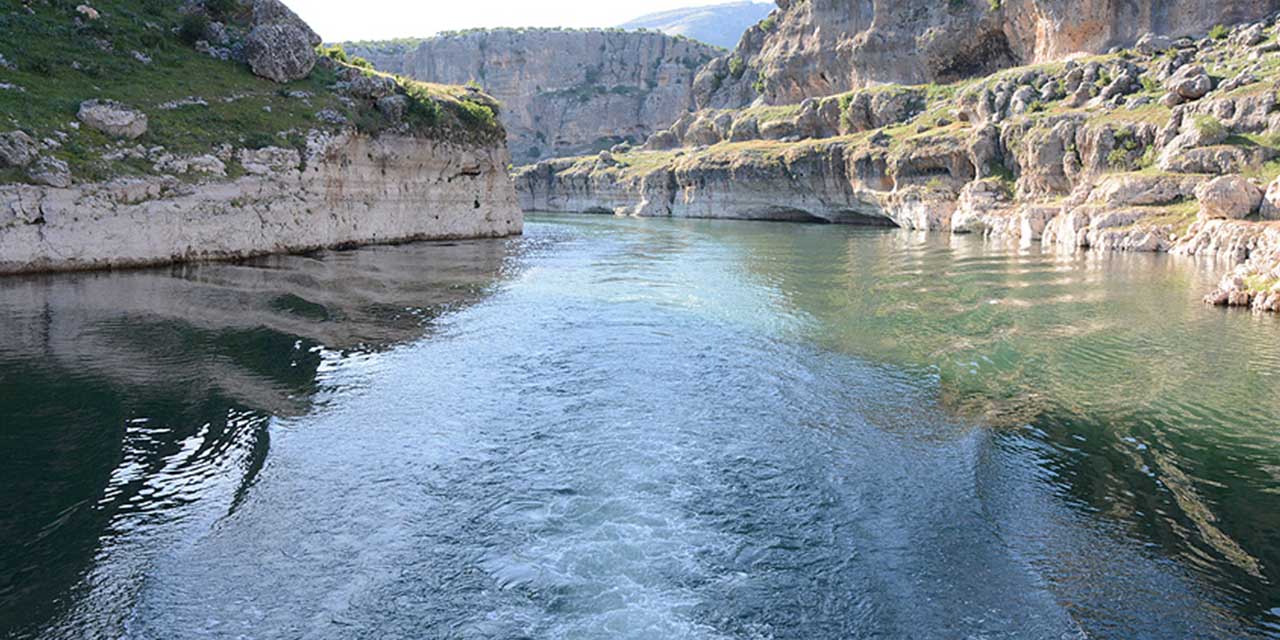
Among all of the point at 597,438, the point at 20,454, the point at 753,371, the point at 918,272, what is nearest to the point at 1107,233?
the point at 918,272

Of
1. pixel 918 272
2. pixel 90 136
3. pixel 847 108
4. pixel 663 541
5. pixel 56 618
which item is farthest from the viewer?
pixel 847 108

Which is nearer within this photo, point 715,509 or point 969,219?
point 715,509

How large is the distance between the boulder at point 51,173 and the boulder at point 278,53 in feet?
40.9

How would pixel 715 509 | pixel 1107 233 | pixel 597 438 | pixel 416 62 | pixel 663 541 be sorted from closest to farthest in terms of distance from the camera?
pixel 663 541
pixel 715 509
pixel 597 438
pixel 1107 233
pixel 416 62

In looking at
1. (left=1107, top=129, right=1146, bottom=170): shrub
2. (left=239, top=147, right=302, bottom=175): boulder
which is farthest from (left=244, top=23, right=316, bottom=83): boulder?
(left=1107, top=129, right=1146, bottom=170): shrub

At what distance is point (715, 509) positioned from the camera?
866 centimetres

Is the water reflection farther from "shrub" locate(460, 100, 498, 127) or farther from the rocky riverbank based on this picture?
the rocky riverbank

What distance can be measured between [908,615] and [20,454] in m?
10.2

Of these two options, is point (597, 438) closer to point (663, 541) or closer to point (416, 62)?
point (663, 541)

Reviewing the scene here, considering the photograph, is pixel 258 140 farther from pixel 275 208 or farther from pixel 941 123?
pixel 941 123

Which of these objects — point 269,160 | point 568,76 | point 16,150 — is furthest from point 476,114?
point 568,76

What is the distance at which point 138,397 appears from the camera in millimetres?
11750

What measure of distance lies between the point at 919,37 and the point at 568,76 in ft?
336

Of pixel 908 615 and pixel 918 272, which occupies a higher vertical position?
pixel 918 272
